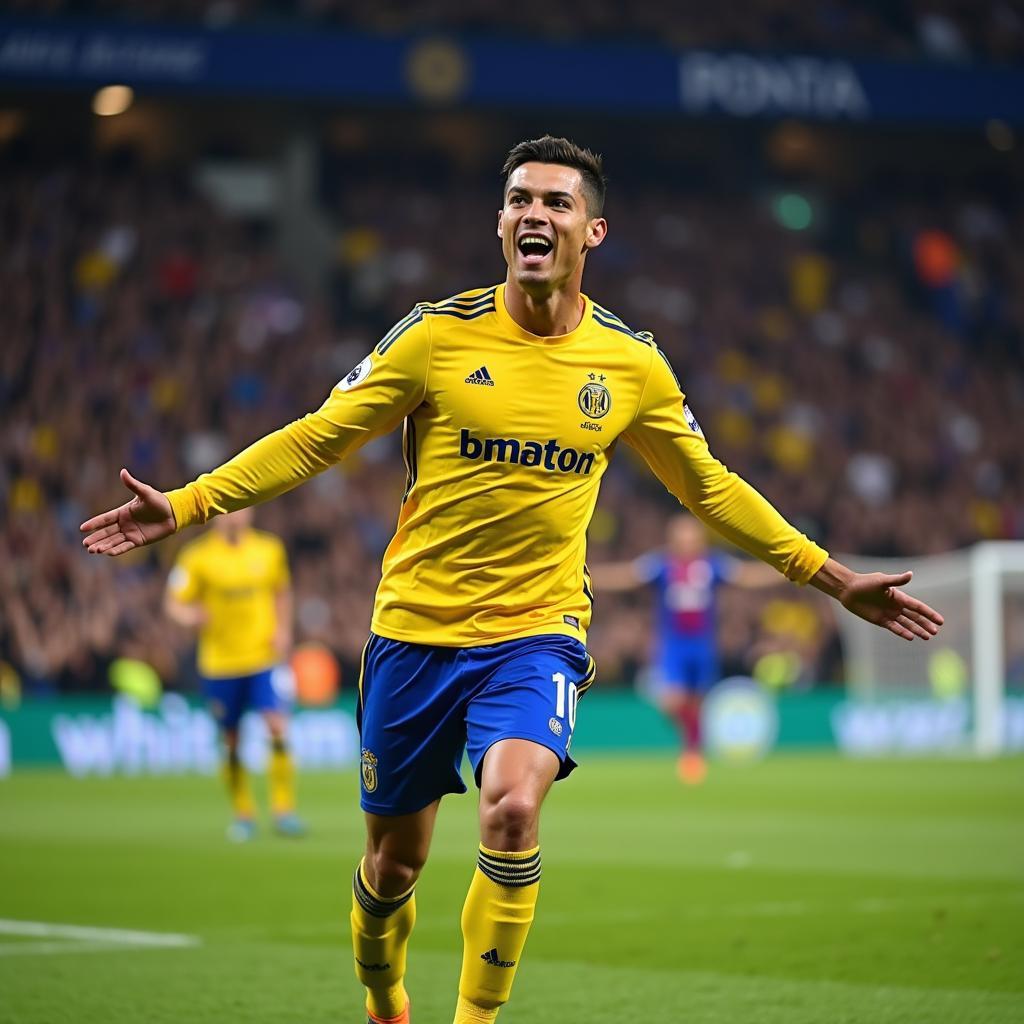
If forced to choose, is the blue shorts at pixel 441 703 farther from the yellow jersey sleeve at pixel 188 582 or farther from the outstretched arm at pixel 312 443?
the yellow jersey sleeve at pixel 188 582

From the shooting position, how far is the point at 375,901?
5.80 m

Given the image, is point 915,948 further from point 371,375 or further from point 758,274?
point 758,274

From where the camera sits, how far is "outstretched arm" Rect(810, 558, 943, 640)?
19.2ft

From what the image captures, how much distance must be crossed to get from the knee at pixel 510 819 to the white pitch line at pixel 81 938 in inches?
140

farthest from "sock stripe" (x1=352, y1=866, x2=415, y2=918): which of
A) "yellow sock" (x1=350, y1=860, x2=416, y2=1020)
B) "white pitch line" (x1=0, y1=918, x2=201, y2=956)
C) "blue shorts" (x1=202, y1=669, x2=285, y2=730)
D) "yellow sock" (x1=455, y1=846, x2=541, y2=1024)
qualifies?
"blue shorts" (x1=202, y1=669, x2=285, y2=730)

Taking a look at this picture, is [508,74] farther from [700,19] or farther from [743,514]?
[743,514]

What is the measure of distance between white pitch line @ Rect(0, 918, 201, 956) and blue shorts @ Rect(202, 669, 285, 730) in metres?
5.04

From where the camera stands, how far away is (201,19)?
2769 cm

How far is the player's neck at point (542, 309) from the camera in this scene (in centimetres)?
570

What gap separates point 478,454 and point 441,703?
718 mm

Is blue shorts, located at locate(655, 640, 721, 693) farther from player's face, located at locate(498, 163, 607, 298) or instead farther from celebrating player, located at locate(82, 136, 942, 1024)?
player's face, located at locate(498, 163, 607, 298)

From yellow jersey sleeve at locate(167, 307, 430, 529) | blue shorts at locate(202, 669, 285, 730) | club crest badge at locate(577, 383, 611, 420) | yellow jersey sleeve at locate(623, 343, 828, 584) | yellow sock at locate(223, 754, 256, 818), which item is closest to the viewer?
yellow jersey sleeve at locate(167, 307, 430, 529)

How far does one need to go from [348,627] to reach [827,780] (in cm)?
704

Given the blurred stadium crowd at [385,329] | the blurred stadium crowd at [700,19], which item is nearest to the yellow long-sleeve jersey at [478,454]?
the blurred stadium crowd at [385,329]
